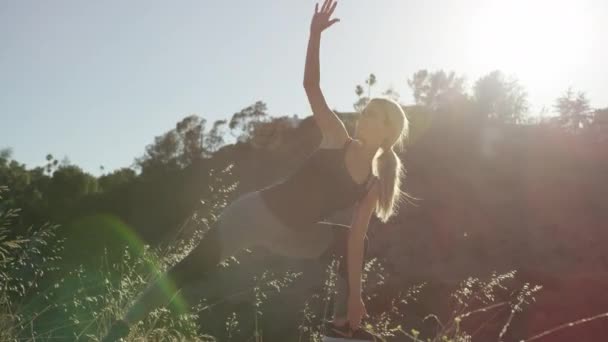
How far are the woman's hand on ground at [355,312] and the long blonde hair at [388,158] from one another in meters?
0.58

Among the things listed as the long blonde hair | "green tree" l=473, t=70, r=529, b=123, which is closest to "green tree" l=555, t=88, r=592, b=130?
"green tree" l=473, t=70, r=529, b=123

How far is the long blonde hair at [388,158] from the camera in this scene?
3.02m

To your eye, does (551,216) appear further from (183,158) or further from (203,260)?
(183,158)

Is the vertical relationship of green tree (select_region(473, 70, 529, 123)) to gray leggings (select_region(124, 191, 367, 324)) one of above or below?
above

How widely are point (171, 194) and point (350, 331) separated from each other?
130ft

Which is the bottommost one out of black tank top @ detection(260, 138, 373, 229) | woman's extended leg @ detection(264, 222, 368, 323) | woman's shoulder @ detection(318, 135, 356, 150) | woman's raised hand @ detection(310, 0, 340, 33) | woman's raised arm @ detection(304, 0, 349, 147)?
woman's extended leg @ detection(264, 222, 368, 323)

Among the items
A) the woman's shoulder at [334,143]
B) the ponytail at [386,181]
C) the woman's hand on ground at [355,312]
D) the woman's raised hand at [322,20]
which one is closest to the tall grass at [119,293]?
the woman's hand on ground at [355,312]

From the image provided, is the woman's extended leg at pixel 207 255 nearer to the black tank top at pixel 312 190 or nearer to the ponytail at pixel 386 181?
the black tank top at pixel 312 190

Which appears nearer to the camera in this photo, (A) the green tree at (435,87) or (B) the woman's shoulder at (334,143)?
(B) the woman's shoulder at (334,143)

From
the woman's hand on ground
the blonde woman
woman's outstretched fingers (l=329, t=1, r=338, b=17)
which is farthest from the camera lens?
woman's outstretched fingers (l=329, t=1, r=338, b=17)

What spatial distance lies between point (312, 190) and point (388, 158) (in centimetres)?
67

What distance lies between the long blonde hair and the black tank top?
0.26 meters

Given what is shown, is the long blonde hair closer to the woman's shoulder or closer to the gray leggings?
the woman's shoulder

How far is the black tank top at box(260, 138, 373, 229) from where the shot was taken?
2783 millimetres
